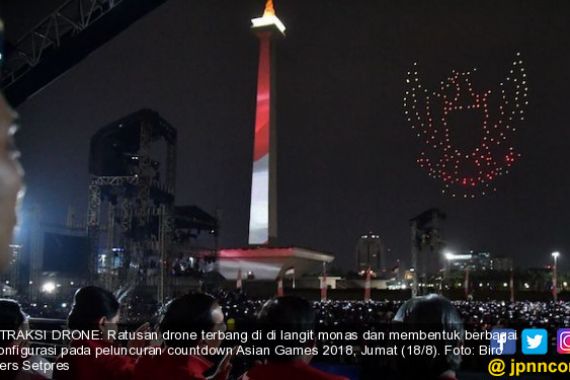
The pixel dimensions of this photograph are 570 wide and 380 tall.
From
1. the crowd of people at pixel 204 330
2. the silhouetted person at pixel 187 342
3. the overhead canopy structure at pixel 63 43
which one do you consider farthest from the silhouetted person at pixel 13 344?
the overhead canopy structure at pixel 63 43

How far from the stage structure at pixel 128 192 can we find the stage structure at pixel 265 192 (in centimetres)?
1435

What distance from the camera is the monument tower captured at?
4781 cm

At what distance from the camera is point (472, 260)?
127750 millimetres

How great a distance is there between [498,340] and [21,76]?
10.2 m

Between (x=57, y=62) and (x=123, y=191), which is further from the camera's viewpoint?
(x=123, y=191)

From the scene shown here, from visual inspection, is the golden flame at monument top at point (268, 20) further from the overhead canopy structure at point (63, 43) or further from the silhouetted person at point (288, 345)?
the silhouetted person at point (288, 345)

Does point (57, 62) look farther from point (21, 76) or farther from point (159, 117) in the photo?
point (159, 117)

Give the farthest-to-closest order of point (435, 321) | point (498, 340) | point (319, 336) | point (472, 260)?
point (472, 260), point (319, 336), point (498, 340), point (435, 321)

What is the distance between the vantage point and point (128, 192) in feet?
109

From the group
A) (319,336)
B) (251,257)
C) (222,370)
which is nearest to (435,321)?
(222,370)

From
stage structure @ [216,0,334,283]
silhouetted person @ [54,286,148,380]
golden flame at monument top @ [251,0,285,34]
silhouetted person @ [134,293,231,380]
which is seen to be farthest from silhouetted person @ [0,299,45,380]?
golden flame at monument top @ [251,0,285,34]

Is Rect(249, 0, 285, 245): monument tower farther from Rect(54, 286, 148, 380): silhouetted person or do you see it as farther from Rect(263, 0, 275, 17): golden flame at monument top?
Rect(54, 286, 148, 380): silhouetted person

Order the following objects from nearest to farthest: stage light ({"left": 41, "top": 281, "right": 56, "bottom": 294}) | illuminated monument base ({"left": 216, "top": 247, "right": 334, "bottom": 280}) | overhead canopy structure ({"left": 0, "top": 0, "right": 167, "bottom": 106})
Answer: overhead canopy structure ({"left": 0, "top": 0, "right": 167, "bottom": 106})
stage light ({"left": 41, "top": 281, "right": 56, "bottom": 294})
illuminated monument base ({"left": 216, "top": 247, "right": 334, "bottom": 280})

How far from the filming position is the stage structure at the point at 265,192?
47.8 metres
